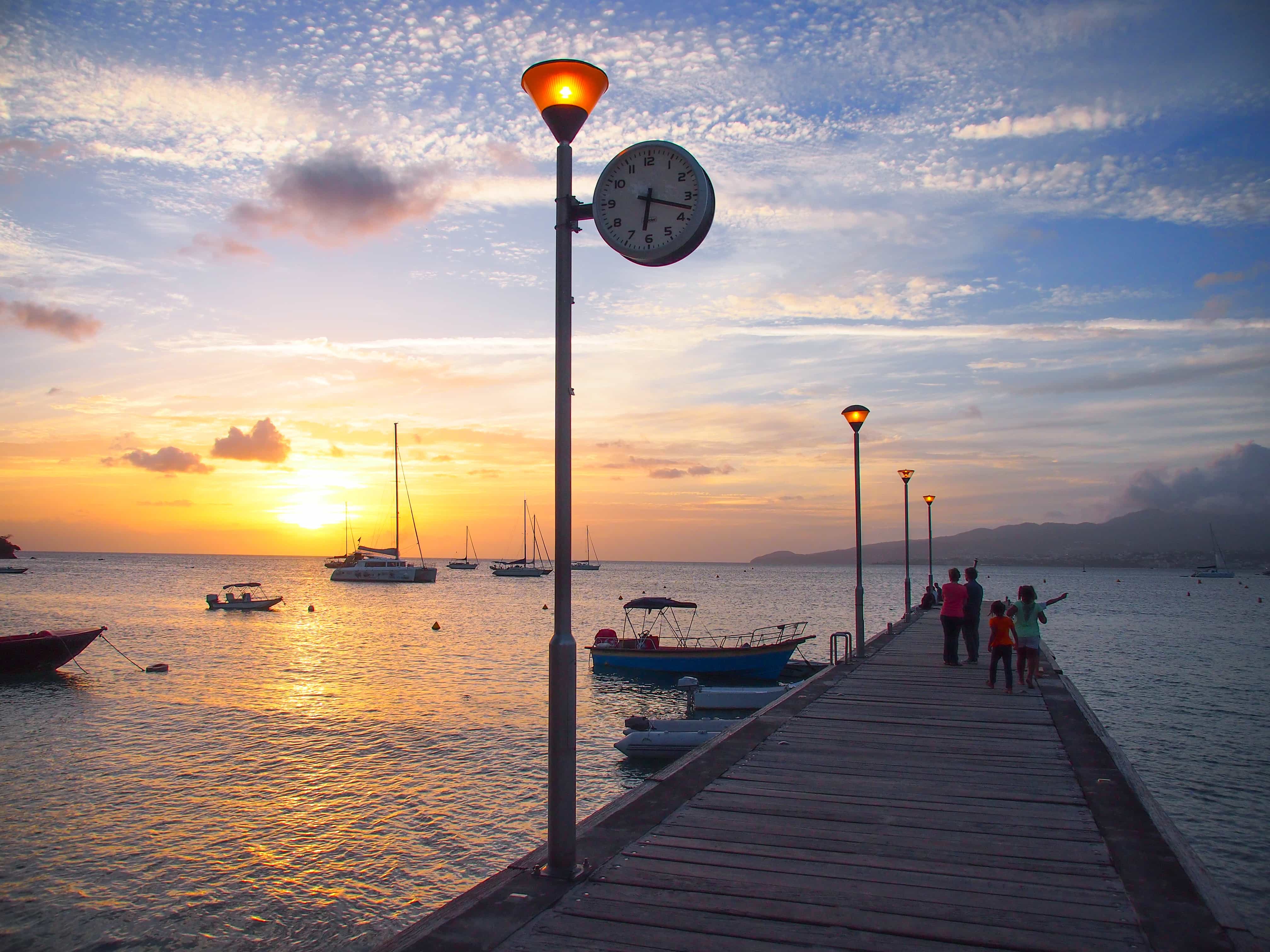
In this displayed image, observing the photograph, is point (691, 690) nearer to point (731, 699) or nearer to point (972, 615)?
point (731, 699)

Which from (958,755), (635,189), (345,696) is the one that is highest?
(635,189)

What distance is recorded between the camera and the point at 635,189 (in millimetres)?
6141

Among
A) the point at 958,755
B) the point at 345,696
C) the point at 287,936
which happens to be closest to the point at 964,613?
the point at 958,755

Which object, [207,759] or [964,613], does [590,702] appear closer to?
[207,759]

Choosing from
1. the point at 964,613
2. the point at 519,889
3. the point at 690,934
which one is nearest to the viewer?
the point at 690,934

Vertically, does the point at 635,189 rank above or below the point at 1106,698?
above

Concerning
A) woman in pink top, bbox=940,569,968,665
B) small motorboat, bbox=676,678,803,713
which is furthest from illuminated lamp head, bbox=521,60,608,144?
small motorboat, bbox=676,678,803,713

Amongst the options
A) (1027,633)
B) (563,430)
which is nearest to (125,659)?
(1027,633)

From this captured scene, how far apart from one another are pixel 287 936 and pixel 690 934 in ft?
32.1

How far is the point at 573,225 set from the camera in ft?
20.8

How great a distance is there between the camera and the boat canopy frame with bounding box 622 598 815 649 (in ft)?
120

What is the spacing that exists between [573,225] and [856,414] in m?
15.4

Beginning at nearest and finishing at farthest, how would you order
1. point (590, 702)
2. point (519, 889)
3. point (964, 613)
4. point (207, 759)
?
point (519, 889) → point (964, 613) → point (207, 759) → point (590, 702)

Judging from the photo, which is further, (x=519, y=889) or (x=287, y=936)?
(x=287, y=936)
